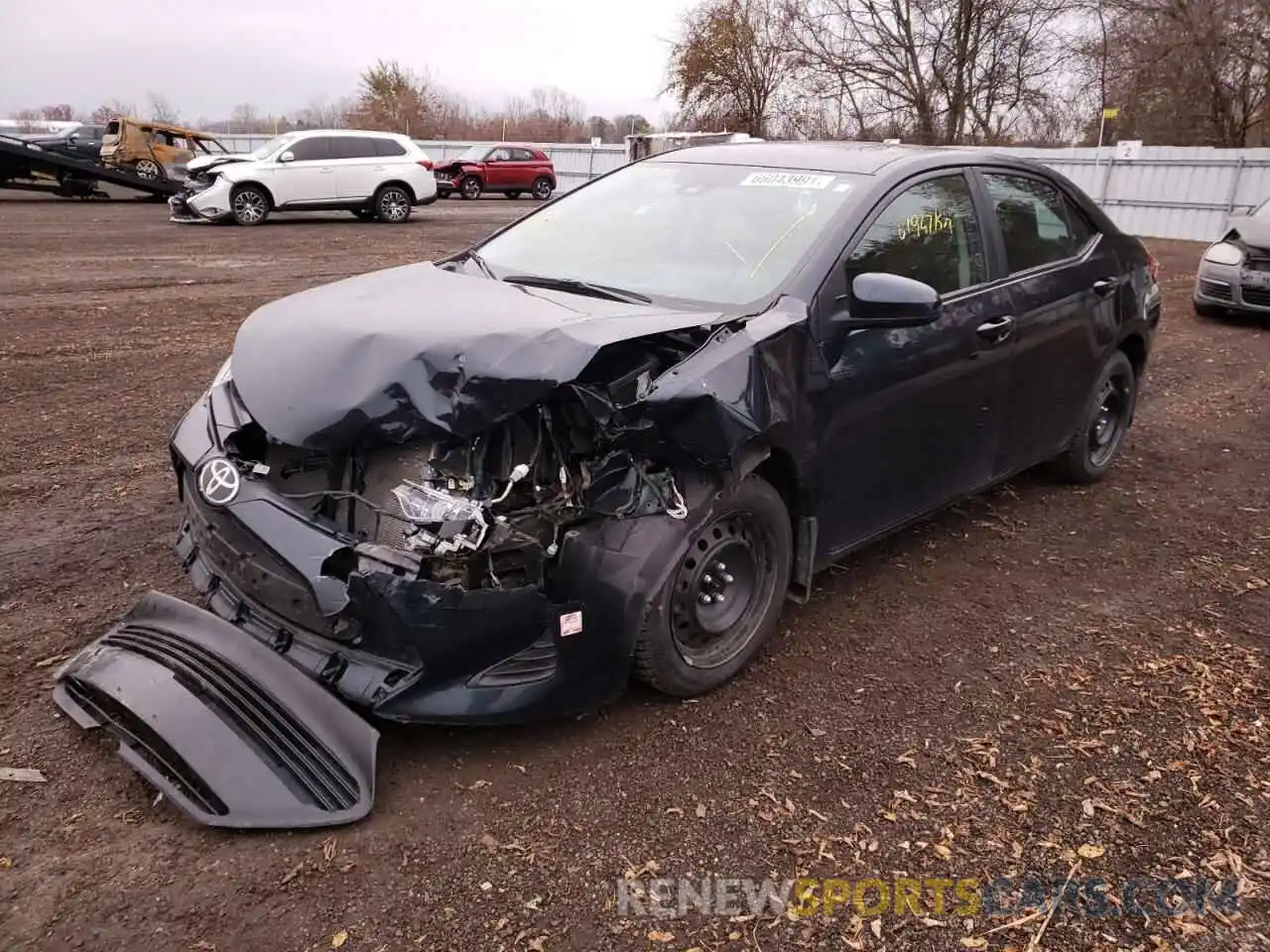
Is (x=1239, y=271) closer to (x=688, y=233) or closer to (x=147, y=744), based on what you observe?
(x=688, y=233)

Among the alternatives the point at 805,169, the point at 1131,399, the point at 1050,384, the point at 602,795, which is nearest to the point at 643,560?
the point at 602,795

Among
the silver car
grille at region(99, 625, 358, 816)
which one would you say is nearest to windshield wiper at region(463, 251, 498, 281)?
grille at region(99, 625, 358, 816)

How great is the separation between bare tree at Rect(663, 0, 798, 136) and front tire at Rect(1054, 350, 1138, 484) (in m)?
27.6

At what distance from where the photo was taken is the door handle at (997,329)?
13.0 feet

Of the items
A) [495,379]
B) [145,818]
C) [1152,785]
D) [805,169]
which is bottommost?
[1152,785]

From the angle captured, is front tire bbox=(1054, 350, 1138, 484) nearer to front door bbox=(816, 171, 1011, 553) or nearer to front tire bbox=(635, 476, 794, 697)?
front door bbox=(816, 171, 1011, 553)

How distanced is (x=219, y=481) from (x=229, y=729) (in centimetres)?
76

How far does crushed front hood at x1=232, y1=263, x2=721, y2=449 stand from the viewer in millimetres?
2654

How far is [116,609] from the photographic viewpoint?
11.6 feet

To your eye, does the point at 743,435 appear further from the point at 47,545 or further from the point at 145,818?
the point at 47,545

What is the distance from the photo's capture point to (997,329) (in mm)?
4016

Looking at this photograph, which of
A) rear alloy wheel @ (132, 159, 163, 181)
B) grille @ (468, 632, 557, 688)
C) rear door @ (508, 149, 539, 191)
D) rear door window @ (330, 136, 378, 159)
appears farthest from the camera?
rear door @ (508, 149, 539, 191)

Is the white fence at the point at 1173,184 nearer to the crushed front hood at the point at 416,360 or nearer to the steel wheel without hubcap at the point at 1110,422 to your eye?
the steel wheel without hubcap at the point at 1110,422

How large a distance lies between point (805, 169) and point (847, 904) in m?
2.76
